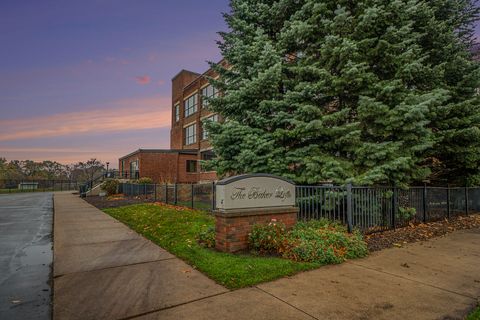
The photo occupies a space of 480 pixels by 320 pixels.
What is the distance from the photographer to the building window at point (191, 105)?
3725 centimetres

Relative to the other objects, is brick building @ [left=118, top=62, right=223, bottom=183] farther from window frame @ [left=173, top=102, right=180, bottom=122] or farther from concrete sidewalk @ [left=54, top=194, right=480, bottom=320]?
concrete sidewalk @ [left=54, top=194, right=480, bottom=320]

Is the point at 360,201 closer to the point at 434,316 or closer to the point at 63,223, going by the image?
the point at 434,316

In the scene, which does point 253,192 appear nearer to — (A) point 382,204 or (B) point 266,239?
(B) point 266,239

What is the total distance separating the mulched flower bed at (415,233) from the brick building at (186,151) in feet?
76.2

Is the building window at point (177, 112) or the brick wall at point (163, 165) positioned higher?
the building window at point (177, 112)

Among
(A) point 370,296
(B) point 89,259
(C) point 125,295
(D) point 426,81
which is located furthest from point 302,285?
(D) point 426,81

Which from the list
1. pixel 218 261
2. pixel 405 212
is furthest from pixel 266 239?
pixel 405 212

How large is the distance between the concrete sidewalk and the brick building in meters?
25.8

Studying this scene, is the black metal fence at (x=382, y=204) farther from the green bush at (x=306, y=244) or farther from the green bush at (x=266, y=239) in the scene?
the green bush at (x=266, y=239)

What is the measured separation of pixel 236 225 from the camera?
6590 millimetres

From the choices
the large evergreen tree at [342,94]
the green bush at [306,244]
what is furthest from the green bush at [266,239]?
the large evergreen tree at [342,94]

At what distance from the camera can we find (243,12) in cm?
1184

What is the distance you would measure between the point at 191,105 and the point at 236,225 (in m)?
33.5

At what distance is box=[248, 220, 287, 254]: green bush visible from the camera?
6.38m
